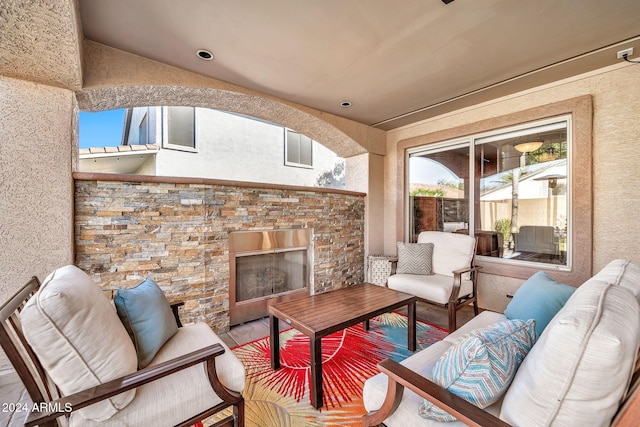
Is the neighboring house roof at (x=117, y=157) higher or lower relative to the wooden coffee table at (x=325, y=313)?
higher

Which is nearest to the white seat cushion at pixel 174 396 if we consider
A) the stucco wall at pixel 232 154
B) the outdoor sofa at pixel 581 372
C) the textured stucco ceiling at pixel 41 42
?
the outdoor sofa at pixel 581 372

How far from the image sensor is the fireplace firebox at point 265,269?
9.74 ft

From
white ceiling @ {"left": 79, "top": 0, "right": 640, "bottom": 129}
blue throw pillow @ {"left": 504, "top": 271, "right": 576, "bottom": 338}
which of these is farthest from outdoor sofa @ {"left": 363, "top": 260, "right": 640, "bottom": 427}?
white ceiling @ {"left": 79, "top": 0, "right": 640, "bottom": 129}

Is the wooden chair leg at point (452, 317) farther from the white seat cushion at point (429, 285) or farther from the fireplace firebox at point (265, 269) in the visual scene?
the fireplace firebox at point (265, 269)

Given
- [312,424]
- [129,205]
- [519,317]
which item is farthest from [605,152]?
[129,205]

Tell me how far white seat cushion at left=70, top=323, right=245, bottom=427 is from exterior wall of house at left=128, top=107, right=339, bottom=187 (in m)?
4.15

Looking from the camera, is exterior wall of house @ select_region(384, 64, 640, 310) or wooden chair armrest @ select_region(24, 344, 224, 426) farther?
exterior wall of house @ select_region(384, 64, 640, 310)

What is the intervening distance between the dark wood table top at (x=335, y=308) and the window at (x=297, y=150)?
4272 millimetres

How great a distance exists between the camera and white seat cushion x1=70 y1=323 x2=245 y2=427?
1.10 metres

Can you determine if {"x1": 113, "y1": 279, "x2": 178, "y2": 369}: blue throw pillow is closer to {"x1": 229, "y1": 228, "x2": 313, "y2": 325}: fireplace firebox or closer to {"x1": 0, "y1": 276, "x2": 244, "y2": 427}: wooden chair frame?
{"x1": 0, "y1": 276, "x2": 244, "y2": 427}: wooden chair frame

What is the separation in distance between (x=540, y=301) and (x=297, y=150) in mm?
5543

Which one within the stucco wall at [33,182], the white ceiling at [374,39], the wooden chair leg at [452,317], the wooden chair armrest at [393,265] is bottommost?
the wooden chair leg at [452,317]

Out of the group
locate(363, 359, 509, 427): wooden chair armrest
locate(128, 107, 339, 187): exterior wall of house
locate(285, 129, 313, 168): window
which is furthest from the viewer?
locate(285, 129, 313, 168): window

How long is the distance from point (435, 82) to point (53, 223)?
3669 millimetres
